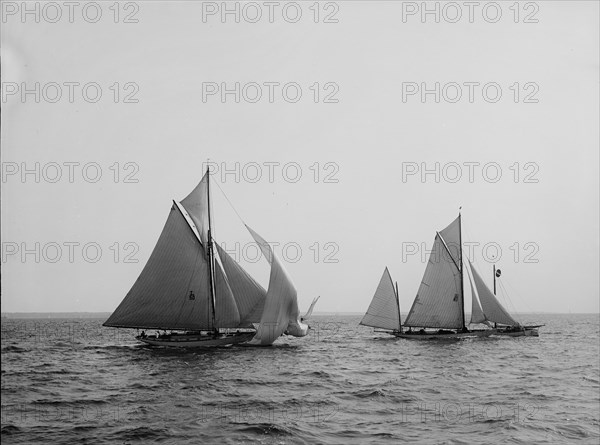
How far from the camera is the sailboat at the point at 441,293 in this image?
219ft

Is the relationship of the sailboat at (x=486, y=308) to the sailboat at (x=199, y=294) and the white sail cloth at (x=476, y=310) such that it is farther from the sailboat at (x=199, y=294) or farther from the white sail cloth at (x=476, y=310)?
the sailboat at (x=199, y=294)

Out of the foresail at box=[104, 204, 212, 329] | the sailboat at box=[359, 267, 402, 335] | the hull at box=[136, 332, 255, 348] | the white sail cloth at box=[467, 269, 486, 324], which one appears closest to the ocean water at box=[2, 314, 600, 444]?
the hull at box=[136, 332, 255, 348]

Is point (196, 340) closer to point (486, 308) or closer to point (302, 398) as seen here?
point (302, 398)

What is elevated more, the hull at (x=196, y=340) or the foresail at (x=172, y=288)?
the foresail at (x=172, y=288)

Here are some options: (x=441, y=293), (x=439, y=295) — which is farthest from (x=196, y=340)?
(x=441, y=293)

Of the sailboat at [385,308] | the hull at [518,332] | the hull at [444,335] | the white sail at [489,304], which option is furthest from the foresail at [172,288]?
the hull at [518,332]

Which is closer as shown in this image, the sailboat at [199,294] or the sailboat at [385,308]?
the sailboat at [199,294]

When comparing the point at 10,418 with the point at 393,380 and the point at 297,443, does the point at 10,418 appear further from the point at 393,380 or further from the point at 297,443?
the point at 393,380

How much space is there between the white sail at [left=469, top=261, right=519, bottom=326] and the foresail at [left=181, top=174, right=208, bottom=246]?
1194 inches

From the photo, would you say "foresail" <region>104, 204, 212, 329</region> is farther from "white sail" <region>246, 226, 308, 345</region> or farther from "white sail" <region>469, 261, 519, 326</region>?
"white sail" <region>469, 261, 519, 326</region>

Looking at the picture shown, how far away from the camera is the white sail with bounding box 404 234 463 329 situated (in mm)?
66500

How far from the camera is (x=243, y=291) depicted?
5581cm

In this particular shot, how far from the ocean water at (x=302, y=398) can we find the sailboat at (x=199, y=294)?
339 cm

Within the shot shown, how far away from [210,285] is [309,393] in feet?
87.0
